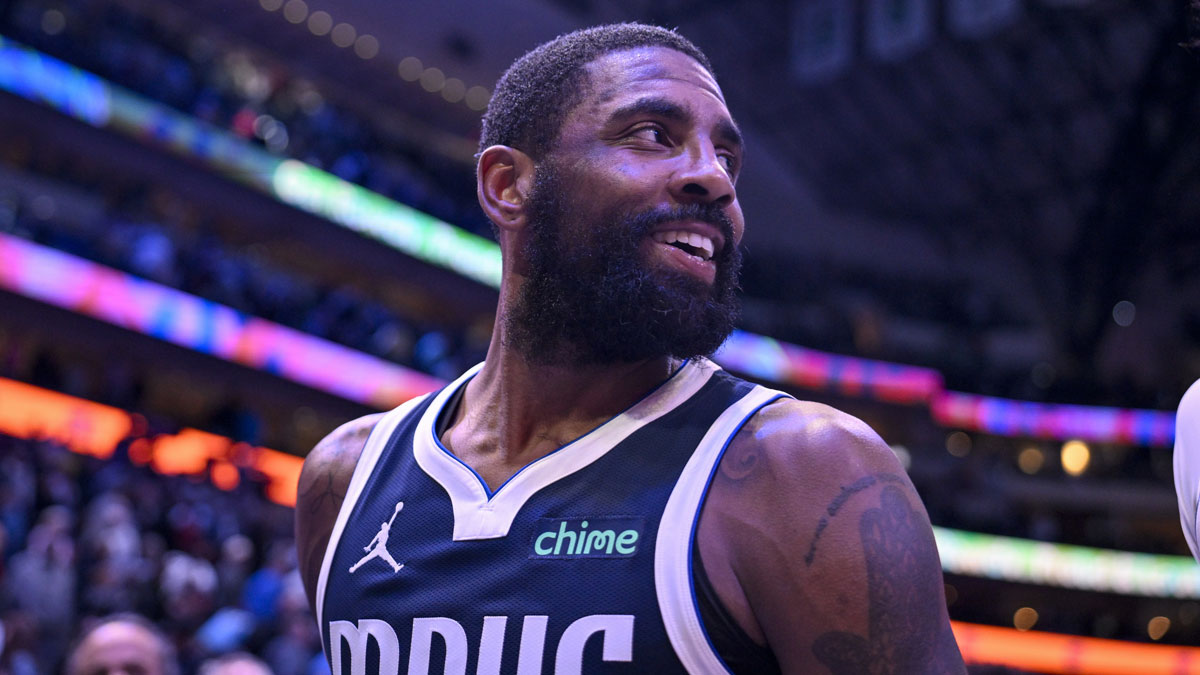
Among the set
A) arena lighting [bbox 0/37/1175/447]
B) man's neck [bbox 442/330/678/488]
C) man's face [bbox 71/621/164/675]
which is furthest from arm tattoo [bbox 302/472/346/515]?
arena lighting [bbox 0/37/1175/447]

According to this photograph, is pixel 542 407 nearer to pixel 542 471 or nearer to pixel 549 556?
pixel 542 471

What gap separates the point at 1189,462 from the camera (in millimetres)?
1487

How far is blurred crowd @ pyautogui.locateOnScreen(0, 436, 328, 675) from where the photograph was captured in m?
5.53

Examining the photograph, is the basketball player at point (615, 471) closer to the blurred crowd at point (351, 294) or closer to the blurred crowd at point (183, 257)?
the blurred crowd at point (183, 257)

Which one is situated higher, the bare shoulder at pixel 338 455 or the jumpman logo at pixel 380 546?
the bare shoulder at pixel 338 455

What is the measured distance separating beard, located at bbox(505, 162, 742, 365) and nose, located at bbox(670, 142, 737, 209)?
16 millimetres

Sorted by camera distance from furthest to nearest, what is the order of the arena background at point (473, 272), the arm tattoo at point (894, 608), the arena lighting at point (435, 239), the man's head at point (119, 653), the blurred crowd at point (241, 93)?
the blurred crowd at point (241, 93) < the arena lighting at point (435, 239) < the arena background at point (473, 272) < the man's head at point (119, 653) < the arm tattoo at point (894, 608)

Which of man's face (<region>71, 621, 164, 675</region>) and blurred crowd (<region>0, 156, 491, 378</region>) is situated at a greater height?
blurred crowd (<region>0, 156, 491, 378</region>)

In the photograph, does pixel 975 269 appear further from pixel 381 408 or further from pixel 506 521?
pixel 506 521

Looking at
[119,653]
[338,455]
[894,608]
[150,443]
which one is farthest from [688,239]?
[150,443]

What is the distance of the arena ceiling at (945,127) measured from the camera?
18141 millimetres

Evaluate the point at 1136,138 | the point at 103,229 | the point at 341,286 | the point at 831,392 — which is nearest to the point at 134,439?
the point at 103,229

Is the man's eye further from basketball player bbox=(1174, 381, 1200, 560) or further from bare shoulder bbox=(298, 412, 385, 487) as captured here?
basketball player bbox=(1174, 381, 1200, 560)

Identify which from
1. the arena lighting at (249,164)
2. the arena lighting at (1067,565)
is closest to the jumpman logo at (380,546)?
the arena lighting at (249,164)
